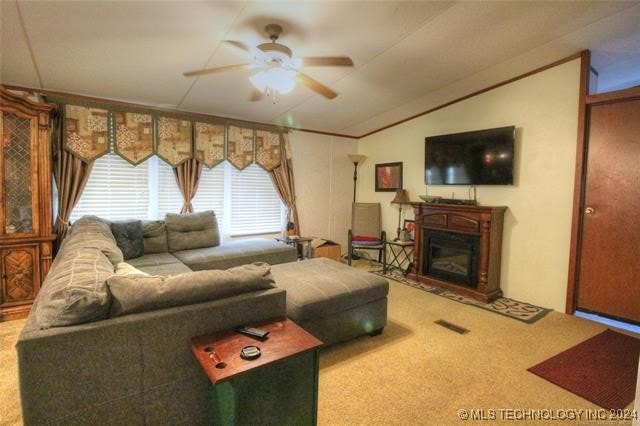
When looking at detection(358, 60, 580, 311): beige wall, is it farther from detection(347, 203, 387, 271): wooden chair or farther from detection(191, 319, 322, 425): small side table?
detection(191, 319, 322, 425): small side table

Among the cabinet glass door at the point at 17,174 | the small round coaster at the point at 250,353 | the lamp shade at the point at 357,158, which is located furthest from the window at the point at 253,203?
the small round coaster at the point at 250,353

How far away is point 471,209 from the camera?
380 centimetres

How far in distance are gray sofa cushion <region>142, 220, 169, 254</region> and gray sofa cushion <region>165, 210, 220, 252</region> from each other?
0.22ft

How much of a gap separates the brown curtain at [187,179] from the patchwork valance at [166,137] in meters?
0.07

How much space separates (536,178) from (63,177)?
17.7ft

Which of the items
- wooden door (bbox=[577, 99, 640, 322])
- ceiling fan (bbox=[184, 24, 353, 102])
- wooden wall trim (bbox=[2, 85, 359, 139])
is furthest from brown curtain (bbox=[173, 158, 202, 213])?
wooden door (bbox=[577, 99, 640, 322])

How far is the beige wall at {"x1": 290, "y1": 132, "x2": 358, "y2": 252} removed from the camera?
5488mm

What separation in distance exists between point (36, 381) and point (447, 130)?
4.74 meters

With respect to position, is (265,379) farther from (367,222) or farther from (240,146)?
(367,222)

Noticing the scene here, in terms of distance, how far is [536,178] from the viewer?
11.8 feet

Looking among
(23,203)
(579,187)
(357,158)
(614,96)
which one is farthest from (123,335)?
(357,158)

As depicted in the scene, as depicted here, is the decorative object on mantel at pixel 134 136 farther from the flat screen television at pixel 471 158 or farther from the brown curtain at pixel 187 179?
the flat screen television at pixel 471 158

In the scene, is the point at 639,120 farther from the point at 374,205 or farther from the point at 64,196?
the point at 64,196

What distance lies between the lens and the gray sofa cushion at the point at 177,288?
1476mm
